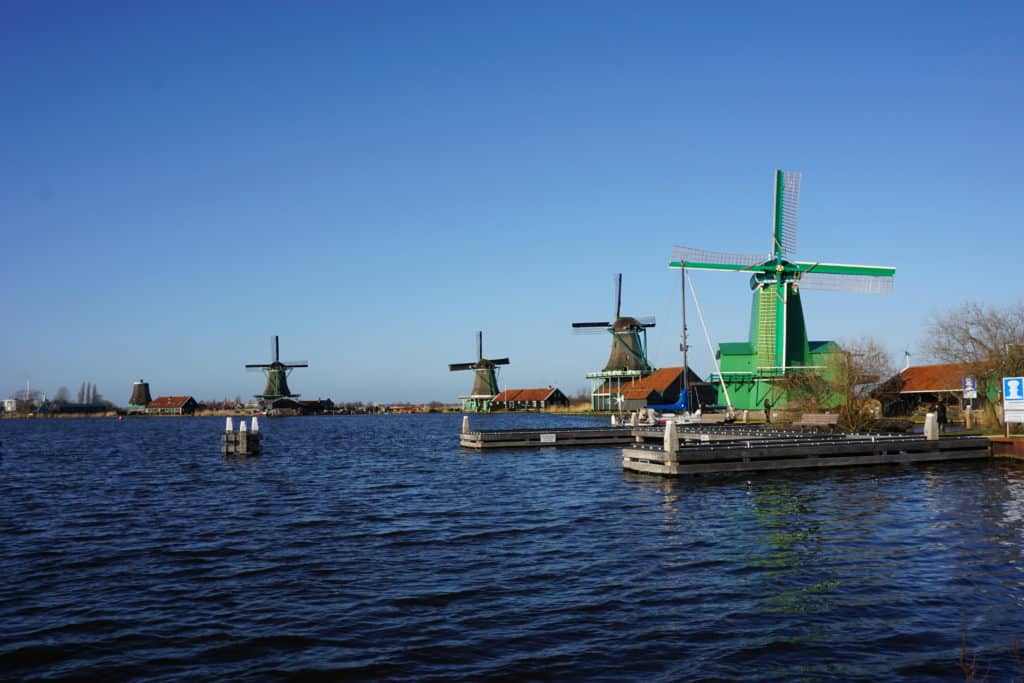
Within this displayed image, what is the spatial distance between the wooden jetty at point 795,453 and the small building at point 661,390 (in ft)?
204

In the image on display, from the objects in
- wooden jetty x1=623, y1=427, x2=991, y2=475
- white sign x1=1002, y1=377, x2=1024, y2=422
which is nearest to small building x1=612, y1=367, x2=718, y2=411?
wooden jetty x1=623, y1=427, x2=991, y2=475

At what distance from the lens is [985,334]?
43.1 metres

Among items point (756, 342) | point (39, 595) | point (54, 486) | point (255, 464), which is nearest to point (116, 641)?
point (39, 595)

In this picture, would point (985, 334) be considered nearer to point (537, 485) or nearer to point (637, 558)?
point (537, 485)

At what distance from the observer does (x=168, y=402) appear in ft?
565

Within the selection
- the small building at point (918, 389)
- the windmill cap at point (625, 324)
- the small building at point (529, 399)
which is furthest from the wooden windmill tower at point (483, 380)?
the small building at point (918, 389)

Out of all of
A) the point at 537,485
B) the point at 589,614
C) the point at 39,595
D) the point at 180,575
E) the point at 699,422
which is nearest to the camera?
the point at 589,614

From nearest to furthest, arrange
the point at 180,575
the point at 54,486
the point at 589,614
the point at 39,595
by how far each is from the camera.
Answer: the point at 589,614
the point at 39,595
the point at 180,575
the point at 54,486

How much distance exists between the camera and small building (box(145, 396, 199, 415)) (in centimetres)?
17162

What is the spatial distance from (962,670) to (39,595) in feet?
48.7

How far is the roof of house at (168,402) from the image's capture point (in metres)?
172

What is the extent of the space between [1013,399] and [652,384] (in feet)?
227

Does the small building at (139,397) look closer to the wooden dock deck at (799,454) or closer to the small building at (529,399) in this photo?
the small building at (529,399)

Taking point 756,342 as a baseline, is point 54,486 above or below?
below
